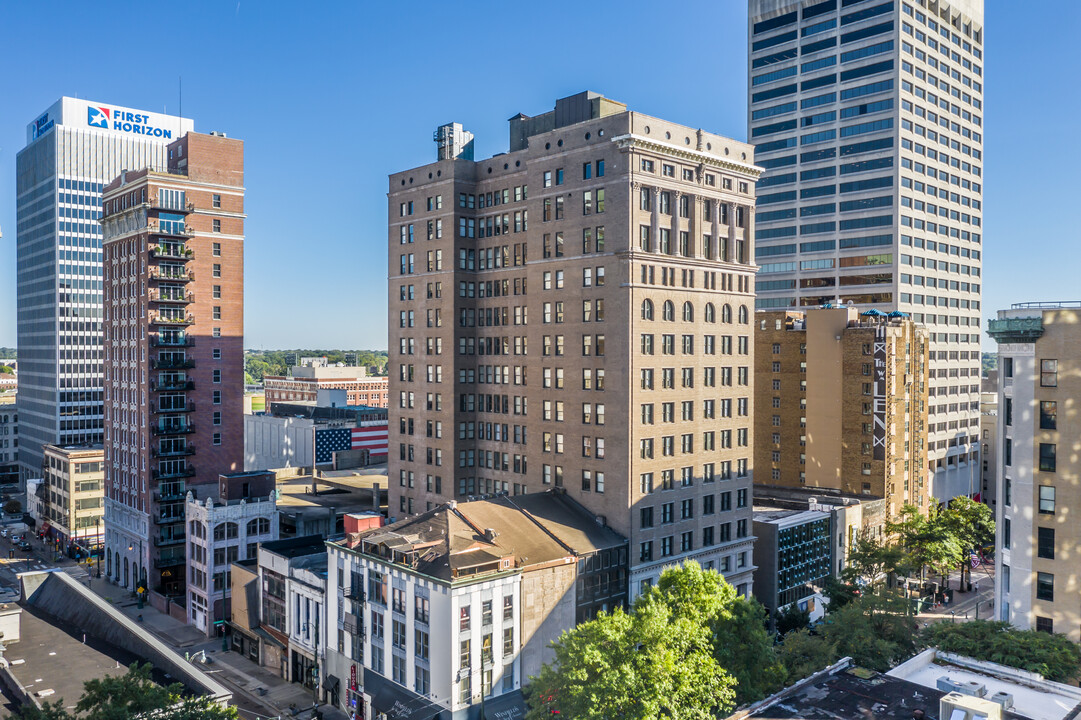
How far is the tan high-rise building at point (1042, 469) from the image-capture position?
6738 centimetres

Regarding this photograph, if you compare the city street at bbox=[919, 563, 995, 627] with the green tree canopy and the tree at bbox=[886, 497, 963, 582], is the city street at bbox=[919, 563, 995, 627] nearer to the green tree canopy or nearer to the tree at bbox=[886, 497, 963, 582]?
the tree at bbox=[886, 497, 963, 582]

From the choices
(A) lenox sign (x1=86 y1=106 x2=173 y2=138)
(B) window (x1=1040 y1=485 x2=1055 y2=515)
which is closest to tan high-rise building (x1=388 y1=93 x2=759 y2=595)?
(B) window (x1=1040 y1=485 x2=1055 y2=515)

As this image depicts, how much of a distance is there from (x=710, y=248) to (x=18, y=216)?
178 meters

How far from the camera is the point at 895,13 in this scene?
15525 centimetres

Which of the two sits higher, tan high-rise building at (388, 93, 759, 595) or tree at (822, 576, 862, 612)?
tan high-rise building at (388, 93, 759, 595)

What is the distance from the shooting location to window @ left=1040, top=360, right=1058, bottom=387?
6825 cm

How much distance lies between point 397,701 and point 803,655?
3358 centimetres

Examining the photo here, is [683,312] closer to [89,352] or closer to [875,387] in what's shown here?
[875,387]

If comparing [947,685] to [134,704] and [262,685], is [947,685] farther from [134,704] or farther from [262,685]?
[262,685]

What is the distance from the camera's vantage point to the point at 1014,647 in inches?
2085

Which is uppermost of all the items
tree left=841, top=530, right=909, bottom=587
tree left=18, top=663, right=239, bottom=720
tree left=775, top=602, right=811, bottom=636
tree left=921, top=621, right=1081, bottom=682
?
tree left=18, top=663, right=239, bottom=720

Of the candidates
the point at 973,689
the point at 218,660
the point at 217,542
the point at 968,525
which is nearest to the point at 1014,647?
the point at 973,689

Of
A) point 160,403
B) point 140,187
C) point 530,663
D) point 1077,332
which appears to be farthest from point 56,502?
point 1077,332

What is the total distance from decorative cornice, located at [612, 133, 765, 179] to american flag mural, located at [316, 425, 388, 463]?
96888 millimetres
